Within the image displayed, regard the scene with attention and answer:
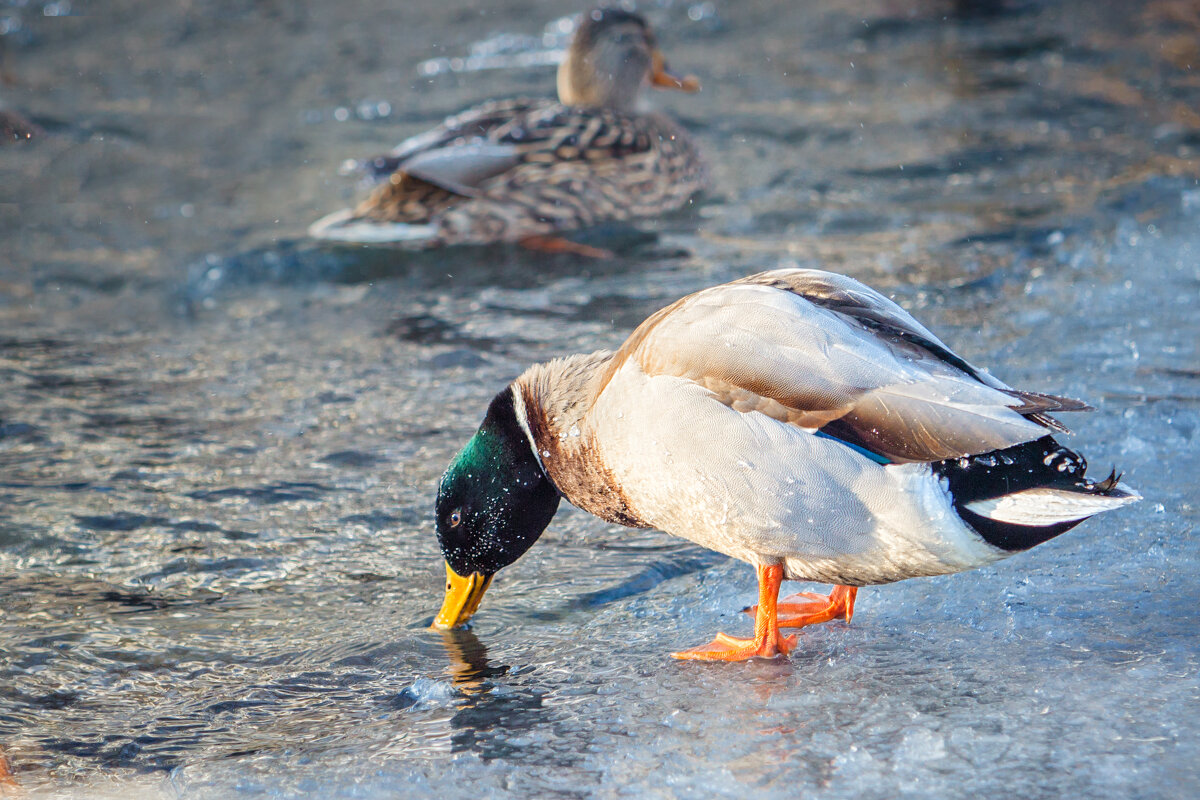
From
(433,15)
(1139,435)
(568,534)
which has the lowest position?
(568,534)

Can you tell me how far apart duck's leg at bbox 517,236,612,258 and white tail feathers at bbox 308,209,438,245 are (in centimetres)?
46

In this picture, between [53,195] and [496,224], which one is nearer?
[496,224]

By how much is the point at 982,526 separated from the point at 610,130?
4.38m

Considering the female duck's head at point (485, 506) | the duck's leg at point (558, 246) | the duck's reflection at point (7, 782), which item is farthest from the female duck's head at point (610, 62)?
the duck's reflection at point (7, 782)

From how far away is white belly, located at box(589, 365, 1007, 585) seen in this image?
8.67 ft

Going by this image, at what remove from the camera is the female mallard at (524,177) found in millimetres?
6090

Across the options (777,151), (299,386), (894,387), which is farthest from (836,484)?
(777,151)

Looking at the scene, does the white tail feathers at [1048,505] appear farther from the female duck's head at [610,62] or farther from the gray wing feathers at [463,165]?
the female duck's head at [610,62]

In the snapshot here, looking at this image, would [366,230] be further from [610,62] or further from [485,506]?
[485,506]

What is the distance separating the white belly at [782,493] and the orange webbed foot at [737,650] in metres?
0.16

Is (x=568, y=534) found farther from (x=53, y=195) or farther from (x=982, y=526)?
(x=53, y=195)

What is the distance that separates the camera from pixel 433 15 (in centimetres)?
1098

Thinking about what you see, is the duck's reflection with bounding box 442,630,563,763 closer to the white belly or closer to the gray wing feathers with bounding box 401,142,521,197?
the white belly

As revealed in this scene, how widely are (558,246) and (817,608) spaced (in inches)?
136
